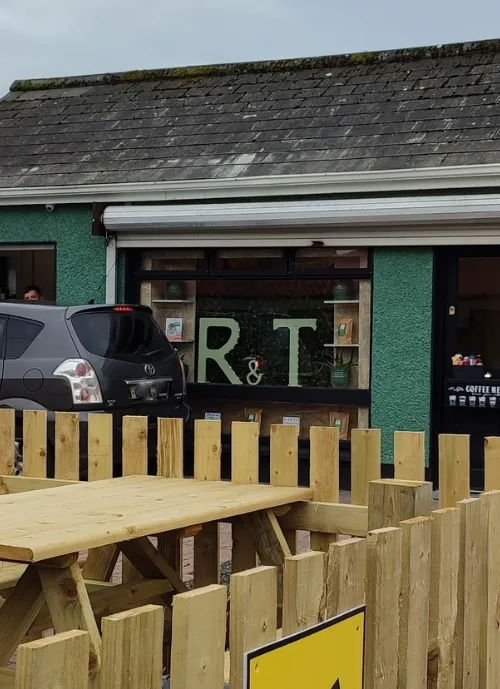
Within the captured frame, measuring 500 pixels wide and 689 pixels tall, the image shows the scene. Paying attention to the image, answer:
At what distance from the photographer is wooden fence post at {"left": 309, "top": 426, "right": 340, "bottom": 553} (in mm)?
4363

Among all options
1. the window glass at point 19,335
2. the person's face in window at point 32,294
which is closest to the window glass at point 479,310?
the window glass at point 19,335

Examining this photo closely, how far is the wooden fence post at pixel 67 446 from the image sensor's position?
187 inches

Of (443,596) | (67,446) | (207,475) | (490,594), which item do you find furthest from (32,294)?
(443,596)

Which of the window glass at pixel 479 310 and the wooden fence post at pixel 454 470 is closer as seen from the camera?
the wooden fence post at pixel 454 470

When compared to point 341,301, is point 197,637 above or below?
below

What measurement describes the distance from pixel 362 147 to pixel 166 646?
24.3 ft

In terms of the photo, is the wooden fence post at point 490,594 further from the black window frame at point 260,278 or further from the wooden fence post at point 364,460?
the black window frame at point 260,278

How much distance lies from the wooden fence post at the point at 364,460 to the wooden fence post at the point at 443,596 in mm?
1144

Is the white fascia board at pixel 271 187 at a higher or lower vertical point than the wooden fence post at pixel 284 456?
higher

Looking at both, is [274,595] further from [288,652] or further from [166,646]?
[166,646]

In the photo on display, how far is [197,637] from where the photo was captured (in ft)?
7.23

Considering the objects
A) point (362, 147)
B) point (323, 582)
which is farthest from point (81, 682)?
point (362, 147)

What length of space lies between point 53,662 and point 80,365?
7.77 meters

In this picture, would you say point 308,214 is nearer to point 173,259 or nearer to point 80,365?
point 173,259
